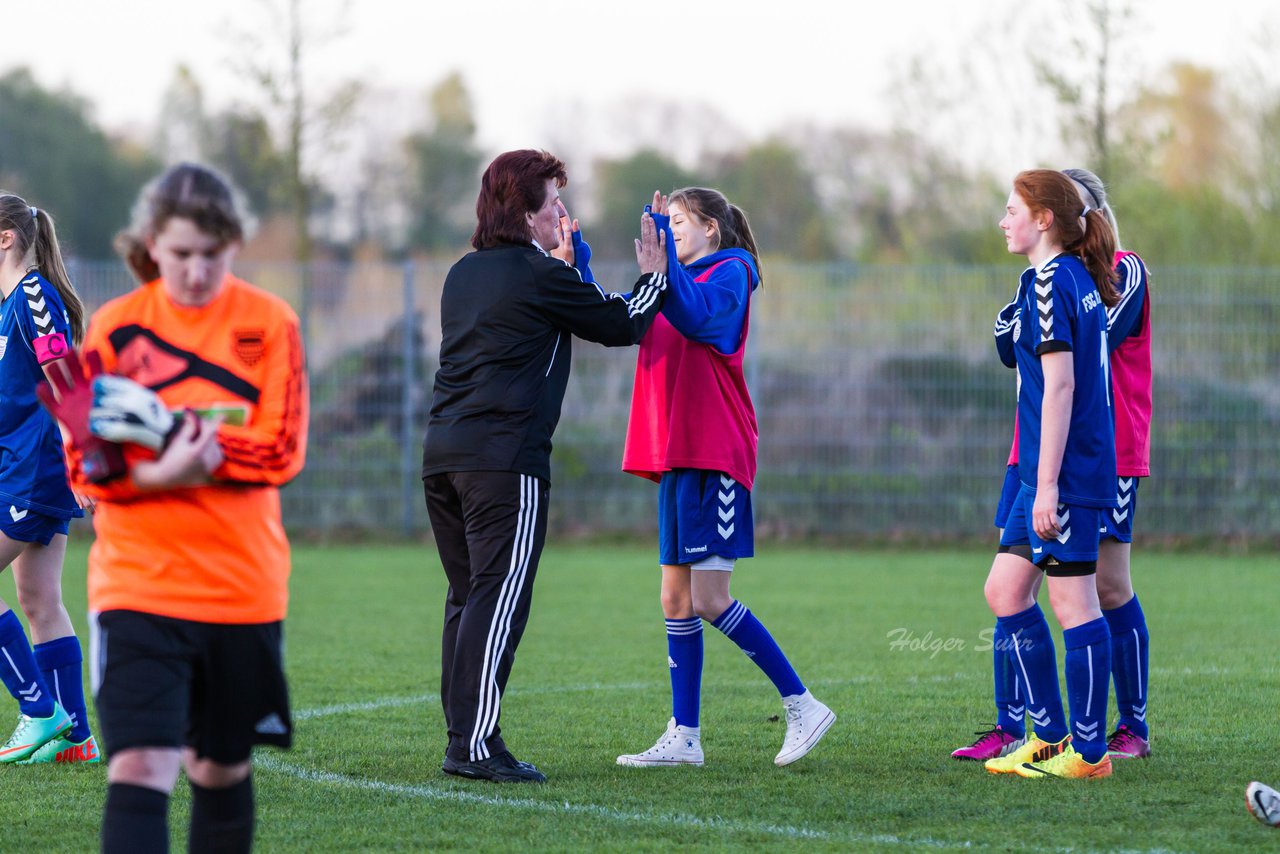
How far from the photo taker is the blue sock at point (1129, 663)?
18.7 feet

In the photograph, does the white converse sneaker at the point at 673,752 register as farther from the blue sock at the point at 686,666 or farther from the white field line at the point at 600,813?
the white field line at the point at 600,813

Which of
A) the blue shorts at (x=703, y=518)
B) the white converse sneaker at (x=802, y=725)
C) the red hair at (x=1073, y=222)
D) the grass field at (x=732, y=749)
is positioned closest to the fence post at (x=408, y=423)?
the grass field at (x=732, y=749)

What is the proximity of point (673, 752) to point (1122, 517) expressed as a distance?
1.88m

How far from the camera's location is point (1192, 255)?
776 inches

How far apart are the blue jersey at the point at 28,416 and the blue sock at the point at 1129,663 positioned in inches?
153

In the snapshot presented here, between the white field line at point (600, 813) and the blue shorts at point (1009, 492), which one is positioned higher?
the blue shorts at point (1009, 492)

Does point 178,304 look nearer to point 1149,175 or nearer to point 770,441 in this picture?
point 770,441

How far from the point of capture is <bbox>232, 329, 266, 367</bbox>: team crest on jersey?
328 cm

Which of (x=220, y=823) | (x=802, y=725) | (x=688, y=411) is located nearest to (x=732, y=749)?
(x=802, y=725)

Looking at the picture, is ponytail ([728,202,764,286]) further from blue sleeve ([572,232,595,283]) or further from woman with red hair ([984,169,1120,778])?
woman with red hair ([984,169,1120,778])

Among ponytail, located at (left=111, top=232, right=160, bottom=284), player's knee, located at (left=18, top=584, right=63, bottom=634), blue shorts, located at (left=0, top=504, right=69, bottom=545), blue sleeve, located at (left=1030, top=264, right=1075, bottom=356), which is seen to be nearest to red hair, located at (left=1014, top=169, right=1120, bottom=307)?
blue sleeve, located at (left=1030, top=264, right=1075, bottom=356)

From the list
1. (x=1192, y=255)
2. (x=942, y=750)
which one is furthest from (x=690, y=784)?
(x=1192, y=255)

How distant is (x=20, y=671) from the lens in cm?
556

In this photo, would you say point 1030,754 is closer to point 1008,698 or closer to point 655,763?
point 1008,698
